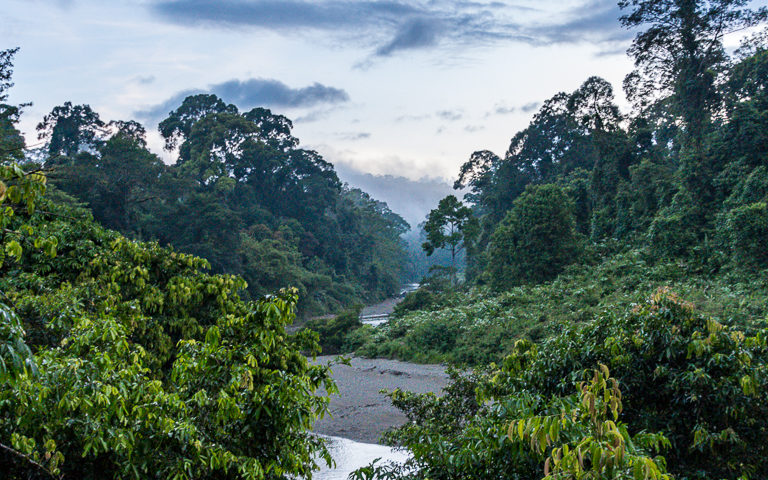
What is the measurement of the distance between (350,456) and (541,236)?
20.0m

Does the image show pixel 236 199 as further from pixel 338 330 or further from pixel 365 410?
pixel 365 410

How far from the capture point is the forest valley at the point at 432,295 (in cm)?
362

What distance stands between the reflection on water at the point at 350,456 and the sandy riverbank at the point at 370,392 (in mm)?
441

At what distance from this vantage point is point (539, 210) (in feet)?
96.8

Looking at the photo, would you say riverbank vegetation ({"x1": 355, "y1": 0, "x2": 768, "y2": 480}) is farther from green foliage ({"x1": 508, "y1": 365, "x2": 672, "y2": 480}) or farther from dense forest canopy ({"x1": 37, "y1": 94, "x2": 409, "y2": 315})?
dense forest canopy ({"x1": 37, "y1": 94, "x2": 409, "y2": 315})

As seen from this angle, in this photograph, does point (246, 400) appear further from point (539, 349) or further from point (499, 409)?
point (539, 349)

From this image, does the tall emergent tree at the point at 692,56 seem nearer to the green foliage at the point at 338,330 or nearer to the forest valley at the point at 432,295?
the forest valley at the point at 432,295

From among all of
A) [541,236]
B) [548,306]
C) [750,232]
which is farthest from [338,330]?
[750,232]

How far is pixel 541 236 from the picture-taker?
2994cm

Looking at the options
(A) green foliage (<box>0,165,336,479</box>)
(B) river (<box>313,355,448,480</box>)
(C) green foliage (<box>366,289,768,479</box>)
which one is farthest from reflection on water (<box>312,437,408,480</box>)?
(C) green foliage (<box>366,289,768,479</box>)

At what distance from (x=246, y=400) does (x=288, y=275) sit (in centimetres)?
3752

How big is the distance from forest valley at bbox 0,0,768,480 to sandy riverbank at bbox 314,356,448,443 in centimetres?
149

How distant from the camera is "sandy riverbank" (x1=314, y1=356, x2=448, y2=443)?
15.3 m

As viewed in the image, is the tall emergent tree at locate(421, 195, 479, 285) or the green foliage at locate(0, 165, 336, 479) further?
the tall emergent tree at locate(421, 195, 479, 285)
